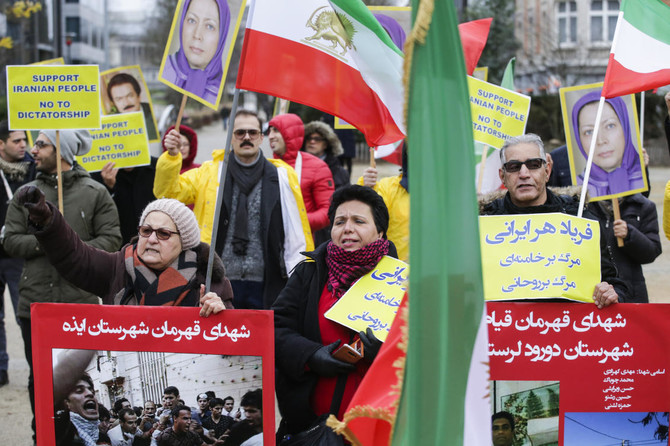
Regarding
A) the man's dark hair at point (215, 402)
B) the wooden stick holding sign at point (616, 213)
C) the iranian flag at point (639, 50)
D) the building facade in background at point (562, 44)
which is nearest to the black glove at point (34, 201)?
the man's dark hair at point (215, 402)

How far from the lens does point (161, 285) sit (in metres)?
4.06

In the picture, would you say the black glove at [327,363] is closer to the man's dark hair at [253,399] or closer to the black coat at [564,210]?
the man's dark hair at [253,399]

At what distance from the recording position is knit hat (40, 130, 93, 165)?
239 inches

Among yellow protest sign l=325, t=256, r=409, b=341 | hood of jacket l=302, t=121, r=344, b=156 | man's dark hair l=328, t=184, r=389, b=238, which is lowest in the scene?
yellow protest sign l=325, t=256, r=409, b=341

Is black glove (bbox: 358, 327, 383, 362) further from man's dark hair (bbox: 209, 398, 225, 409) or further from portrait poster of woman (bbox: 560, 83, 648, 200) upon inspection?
portrait poster of woman (bbox: 560, 83, 648, 200)

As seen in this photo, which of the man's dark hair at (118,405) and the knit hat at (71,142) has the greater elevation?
the knit hat at (71,142)

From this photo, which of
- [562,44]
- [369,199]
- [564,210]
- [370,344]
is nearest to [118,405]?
[370,344]

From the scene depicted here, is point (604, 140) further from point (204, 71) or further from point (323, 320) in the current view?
point (323, 320)

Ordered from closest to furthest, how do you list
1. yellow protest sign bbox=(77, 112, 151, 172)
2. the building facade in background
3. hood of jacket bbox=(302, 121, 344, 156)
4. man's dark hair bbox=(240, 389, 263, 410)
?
man's dark hair bbox=(240, 389, 263, 410) → yellow protest sign bbox=(77, 112, 151, 172) → hood of jacket bbox=(302, 121, 344, 156) → the building facade in background

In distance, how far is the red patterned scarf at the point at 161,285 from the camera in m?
4.04

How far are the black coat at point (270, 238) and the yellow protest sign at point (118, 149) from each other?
179cm

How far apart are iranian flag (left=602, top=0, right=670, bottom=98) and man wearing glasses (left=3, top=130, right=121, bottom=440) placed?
316 centimetres

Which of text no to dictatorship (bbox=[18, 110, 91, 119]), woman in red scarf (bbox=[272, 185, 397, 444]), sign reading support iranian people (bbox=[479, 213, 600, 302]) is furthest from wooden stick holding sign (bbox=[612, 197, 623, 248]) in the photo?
text no to dictatorship (bbox=[18, 110, 91, 119])

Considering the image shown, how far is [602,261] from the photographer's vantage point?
4.17 metres
